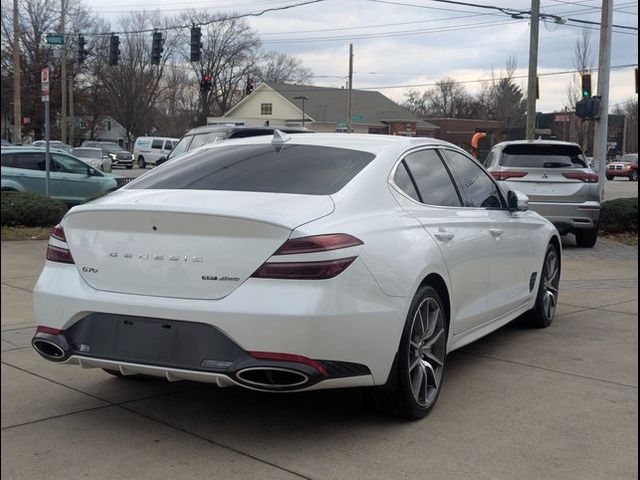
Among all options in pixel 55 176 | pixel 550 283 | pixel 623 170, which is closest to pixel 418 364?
pixel 550 283

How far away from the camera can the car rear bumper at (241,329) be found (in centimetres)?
351

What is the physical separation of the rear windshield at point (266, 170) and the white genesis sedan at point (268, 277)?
15 mm

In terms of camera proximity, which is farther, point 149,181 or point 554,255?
point 554,255

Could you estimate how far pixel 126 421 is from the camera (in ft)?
13.8

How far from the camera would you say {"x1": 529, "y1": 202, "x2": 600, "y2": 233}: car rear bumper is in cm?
1195

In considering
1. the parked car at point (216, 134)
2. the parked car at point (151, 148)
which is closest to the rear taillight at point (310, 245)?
the parked car at point (216, 134)

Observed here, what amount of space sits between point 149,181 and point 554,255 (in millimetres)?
3982

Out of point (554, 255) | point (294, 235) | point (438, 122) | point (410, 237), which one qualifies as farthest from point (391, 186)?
point (438, 122)

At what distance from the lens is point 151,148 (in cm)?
4872

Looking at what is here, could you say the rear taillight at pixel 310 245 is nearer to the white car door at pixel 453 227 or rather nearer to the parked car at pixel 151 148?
the white car door at pixel 453 227

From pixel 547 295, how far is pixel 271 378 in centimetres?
386

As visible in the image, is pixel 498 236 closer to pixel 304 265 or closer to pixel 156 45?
pixel 304 265

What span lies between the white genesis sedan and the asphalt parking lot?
0.34 meters

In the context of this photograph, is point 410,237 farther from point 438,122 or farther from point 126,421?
point 438,122
